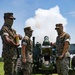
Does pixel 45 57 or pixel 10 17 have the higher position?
pixel 10 17

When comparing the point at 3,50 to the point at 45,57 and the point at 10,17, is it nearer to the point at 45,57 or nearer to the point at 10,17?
the point at 10,17

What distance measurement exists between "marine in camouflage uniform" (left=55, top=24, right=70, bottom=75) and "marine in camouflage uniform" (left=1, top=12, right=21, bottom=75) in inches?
49.6

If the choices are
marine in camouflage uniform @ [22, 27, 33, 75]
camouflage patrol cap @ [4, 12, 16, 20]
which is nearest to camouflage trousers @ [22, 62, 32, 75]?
marine in camouflage uniform @ [22, 27, 33, 75]

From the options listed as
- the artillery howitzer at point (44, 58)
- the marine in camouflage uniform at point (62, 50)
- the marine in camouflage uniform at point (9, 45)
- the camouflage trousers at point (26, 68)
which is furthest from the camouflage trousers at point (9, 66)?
the artillery howitzer at point (44, 58)

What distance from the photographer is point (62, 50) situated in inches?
388

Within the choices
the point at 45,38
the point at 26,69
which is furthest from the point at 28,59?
the point at 45,38

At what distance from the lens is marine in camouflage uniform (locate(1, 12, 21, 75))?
9078 millimetres

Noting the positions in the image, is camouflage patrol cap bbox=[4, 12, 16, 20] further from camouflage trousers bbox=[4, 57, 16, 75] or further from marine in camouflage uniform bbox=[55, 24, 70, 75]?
marine in camouflage uniform bbox=[55, 24, 70, 75]

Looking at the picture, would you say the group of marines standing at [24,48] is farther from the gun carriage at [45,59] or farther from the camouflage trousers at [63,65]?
the gun carriage at [45,59]

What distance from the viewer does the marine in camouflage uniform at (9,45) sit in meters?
9.08

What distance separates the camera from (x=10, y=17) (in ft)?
30.0

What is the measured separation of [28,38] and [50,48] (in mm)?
1323

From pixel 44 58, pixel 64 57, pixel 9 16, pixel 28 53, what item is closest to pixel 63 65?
pixel 64 57

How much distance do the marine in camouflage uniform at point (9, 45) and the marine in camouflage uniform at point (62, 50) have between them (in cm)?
126
